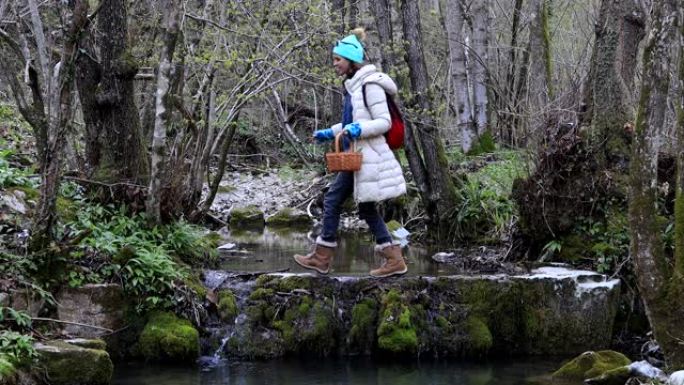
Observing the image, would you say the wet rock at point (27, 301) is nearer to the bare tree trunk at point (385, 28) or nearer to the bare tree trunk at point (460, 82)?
the bare tree trunk at point (385, 28)

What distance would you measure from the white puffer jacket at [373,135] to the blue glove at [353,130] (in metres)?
0.06

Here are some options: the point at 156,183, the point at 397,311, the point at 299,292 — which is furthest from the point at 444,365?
the point at 156,183

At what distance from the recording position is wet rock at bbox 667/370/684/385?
5.25 m

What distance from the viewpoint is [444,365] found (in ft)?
24.1

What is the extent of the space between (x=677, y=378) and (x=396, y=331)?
9.13 feet

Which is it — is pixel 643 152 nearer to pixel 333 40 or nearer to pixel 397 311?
pixel 397 311

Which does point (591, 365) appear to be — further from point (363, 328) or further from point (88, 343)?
point (88, 343)

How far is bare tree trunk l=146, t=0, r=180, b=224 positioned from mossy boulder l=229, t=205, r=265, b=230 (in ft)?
23.3

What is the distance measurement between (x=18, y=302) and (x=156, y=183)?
7.02ft

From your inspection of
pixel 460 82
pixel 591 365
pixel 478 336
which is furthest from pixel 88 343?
pixel 460 82

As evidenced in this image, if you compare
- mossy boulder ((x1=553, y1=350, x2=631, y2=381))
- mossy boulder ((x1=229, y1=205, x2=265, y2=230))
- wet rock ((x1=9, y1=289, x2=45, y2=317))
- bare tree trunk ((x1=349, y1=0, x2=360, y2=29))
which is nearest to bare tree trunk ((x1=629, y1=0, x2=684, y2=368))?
mossy boulder ((x1=553, y1=350, x2=631, y2=381))

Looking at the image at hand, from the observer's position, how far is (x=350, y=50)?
6988 mm

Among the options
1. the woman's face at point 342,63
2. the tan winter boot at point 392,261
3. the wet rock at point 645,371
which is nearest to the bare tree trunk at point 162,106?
the woman's face at point 342,63

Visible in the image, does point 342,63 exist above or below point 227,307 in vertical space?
above
